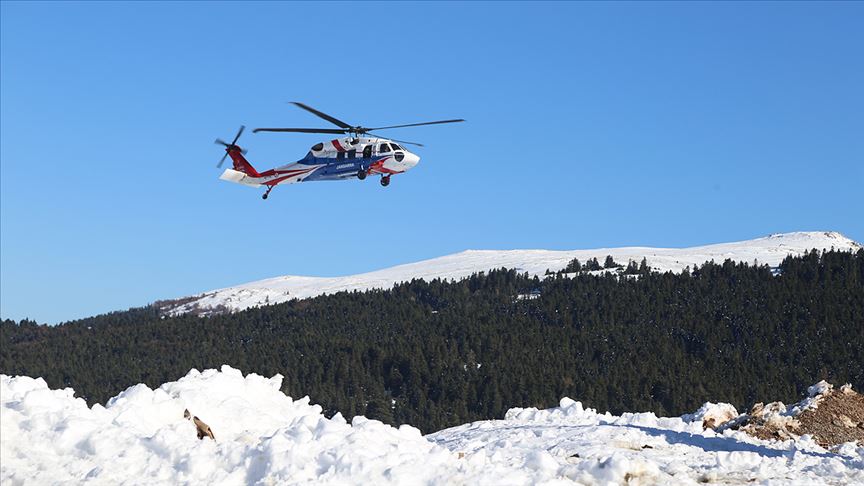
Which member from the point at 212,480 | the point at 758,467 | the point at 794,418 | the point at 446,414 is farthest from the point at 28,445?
the point at 446,414

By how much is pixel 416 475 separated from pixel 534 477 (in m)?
2.37

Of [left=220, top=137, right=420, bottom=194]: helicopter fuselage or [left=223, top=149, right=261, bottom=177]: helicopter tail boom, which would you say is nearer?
[left=220, top=137, right=420, bottom=194]: helicopter fuselage

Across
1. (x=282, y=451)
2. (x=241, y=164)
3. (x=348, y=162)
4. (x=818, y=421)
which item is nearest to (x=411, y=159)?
(x=348, y=162)

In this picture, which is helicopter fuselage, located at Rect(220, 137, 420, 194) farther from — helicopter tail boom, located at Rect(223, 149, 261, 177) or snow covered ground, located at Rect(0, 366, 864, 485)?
snow covered ground, located at Rect(0, 366, 864, 485)

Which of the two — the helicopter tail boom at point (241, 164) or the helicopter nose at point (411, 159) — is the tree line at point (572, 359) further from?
the helicopter nose at point (411, 159)

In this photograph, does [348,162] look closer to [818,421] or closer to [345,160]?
[345,160]

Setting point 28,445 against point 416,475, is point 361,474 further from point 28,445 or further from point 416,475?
point 28,445

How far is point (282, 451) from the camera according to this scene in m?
20.1

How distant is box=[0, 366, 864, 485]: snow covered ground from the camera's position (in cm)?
1988

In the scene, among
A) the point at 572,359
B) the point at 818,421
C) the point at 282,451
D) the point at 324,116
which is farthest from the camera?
the point at 572,359

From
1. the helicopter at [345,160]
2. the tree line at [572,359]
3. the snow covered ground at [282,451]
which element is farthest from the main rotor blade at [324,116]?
the tree line at [572,359]

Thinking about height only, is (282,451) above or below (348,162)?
below

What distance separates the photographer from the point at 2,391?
2161 centimetres

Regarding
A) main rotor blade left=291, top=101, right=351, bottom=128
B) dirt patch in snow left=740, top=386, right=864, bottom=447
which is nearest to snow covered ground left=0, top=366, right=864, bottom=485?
dirt patch in snow left=740, top=386, right=864, bottom=447
